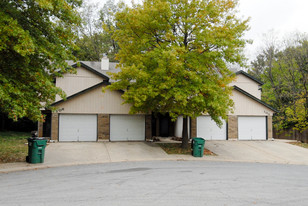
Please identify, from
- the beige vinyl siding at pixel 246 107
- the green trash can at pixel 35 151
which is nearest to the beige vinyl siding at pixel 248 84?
the beige vinyl siding at pixel 246 107

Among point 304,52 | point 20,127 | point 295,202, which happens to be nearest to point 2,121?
point 20,127

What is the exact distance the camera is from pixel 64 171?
10781 millimetres

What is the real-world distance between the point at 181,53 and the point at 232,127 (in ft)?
32.8

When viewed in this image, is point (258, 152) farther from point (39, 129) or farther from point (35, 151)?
point (39, 129)

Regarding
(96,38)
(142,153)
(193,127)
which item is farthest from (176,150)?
(96,38)

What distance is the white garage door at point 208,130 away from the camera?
878 inches

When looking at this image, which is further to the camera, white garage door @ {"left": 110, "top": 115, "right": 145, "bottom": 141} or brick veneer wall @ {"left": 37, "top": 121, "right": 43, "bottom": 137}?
white garage door @ {"left": 110, "top": 115, "right": 145, "bottom": 141}

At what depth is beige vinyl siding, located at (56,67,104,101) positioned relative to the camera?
22.0 meters

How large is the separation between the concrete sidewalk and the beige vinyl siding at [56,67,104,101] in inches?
208

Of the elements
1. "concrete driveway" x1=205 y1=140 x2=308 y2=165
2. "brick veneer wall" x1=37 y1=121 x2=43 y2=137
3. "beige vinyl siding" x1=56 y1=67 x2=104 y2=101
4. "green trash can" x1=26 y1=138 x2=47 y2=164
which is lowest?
"concrete driveway" x1=205 y1=140 x2=308 y2=165

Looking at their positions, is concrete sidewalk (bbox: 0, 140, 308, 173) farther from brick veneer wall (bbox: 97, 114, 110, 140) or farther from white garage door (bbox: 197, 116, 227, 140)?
white garage door (bbox: 197, 116, 227, 140)

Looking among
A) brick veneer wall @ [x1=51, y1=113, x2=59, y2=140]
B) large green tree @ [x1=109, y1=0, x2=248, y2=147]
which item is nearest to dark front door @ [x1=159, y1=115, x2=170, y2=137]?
large green tree @ [x1=109, y1=0, x2=248, y2=147]

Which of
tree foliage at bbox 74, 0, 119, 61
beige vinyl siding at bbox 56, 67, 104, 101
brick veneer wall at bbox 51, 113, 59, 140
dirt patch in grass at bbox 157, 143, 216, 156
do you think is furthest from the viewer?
tree foliage at bbox 74, 0, 119, 61

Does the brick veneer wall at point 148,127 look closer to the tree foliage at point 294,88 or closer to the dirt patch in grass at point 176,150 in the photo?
the dirt patch in grass at point 176,150
